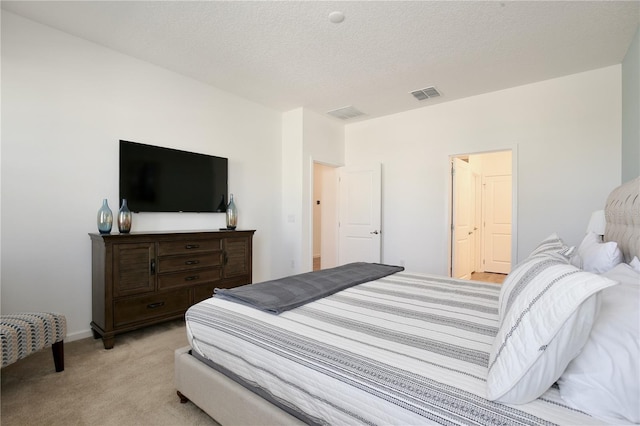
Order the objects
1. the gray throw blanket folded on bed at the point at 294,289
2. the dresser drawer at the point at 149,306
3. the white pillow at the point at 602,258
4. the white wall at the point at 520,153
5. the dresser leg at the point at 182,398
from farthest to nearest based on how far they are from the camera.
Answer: the white wall at the point at 520,153 → the dresser drawer at the point at 149,306 → the dresser leg at the point at 182,398 → the gray throw blanket folded on bed at the point at 294,289 → the white pillow at the point at 602,258

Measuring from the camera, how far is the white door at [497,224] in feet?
20.2

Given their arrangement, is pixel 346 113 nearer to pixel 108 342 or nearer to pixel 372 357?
pixel 108 342

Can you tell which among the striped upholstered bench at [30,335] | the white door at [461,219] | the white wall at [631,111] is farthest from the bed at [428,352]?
the white door at [461,219]

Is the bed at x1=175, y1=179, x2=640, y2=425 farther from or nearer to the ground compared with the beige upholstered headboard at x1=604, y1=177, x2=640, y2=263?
nearer to the ground

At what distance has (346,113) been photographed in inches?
199

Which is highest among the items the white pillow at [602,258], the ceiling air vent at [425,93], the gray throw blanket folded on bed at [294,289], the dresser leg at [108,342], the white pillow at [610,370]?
the ceiling air vent at [425,93]

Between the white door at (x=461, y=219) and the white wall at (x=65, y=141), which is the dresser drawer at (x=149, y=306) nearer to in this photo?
the white wall at (x=65, y=141)

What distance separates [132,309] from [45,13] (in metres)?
2.62

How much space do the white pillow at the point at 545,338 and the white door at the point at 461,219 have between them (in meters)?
3.91

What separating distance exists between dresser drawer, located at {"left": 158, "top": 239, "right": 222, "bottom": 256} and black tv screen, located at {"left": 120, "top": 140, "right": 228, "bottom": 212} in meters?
0.55

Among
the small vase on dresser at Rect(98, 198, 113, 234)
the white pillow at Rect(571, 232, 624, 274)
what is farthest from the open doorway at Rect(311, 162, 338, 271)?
the white pillow at Rect(571, 232, 624, 274)

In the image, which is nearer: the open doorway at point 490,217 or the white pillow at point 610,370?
the white pillow at point 610,370

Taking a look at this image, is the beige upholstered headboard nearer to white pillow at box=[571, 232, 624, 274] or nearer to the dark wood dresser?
white pillow at box=[571, 232, 624, 274]

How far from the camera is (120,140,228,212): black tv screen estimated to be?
3.21 metres
